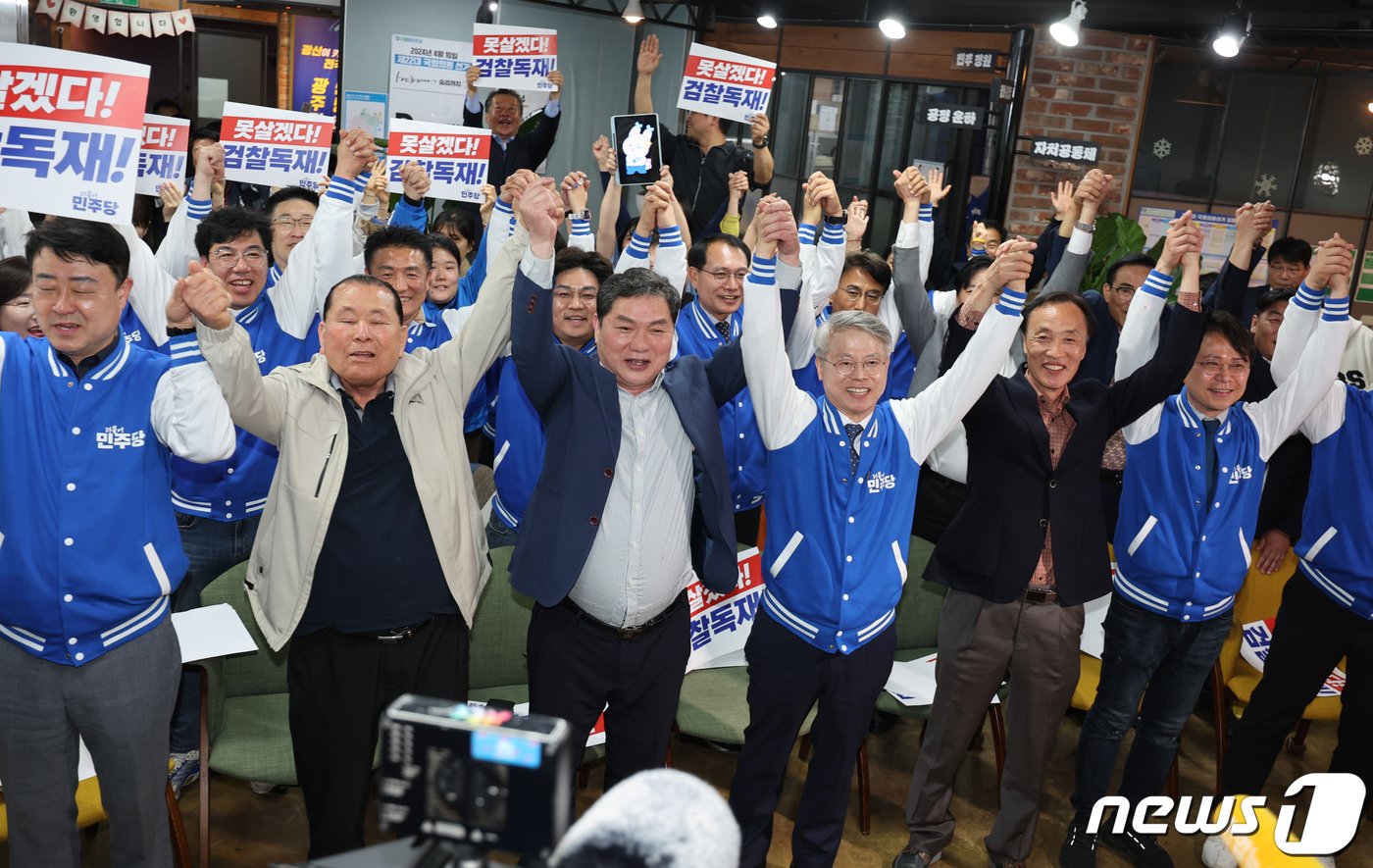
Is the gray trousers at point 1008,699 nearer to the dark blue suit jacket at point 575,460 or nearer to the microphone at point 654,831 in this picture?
the dark blue suit jacket at point 575,460

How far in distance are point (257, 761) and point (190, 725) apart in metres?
0.62

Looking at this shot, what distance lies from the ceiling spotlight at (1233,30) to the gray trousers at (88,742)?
292 inches

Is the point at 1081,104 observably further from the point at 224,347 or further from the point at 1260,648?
the point at 224,347

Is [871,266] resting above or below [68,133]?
below

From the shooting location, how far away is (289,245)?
444 centimetres

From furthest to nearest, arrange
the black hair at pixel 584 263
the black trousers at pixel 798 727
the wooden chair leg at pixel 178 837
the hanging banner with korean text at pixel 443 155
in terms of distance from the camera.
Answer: the hanging banner with korean text at pixel 443 155, the black hair at pixel 584 263, the black trousers at pixel 798 727, the wooden chair leg at pixel 178 837

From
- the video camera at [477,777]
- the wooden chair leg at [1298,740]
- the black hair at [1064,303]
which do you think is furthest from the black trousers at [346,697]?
the wooden chair leg at [1298,740]

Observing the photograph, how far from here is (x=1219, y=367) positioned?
3.61m

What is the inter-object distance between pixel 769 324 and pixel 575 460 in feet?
2.08

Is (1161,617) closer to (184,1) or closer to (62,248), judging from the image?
(62,248)

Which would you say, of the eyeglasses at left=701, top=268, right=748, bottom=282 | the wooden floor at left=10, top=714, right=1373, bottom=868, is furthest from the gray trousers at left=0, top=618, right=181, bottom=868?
the eyeglasses at left=701, top=268, right=748, bottom=282

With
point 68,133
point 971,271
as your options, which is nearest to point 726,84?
point 971,271

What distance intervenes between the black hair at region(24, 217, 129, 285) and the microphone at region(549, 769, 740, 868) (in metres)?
2.10

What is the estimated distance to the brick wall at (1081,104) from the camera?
8883 mm
